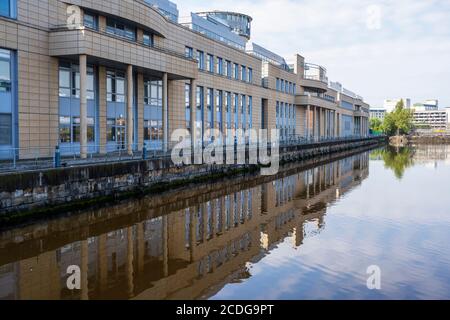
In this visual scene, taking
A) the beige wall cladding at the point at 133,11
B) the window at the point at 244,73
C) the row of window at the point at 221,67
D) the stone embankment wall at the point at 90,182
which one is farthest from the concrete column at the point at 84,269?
the window at the point at 244,73

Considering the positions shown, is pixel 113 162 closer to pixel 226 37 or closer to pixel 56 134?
pixel 56 134

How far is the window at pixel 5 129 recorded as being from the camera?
2244 cm

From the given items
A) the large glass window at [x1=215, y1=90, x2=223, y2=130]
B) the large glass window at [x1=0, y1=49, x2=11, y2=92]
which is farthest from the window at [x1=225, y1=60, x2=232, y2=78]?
the large glass window at [x1=0, y1=49, x2=11, y2=92]

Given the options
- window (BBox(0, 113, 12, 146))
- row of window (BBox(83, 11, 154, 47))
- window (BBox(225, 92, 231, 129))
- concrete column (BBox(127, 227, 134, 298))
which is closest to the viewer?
concrete column (BBox(127, 227, 134, 298))

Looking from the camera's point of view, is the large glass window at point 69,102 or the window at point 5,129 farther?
the large glass window at point 69,102

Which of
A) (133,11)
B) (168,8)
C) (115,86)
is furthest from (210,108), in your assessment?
(133,11)

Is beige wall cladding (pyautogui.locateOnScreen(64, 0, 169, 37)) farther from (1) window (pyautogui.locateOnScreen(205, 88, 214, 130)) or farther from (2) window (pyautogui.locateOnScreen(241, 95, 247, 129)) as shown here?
(2) window (pyautogui.locateOnScreen(241, 95, 247, 129))

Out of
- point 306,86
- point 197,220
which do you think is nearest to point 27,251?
point 197,220

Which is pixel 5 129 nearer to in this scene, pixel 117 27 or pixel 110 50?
pixel 110 50

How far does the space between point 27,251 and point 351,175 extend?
3199 centimetres

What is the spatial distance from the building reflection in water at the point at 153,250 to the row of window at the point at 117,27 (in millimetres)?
12252

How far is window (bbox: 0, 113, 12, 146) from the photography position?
2244cm

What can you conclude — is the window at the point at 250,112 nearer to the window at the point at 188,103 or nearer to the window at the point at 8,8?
the window at the point at 188,103

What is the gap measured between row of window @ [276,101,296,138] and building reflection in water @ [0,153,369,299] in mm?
40183
